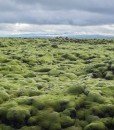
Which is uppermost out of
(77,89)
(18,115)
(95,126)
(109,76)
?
(77,89)

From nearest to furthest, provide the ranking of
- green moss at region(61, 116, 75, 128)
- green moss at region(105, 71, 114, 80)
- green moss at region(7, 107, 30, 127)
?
green moss at region(61, 116, 75, 128) < green moss at region(7, 107, 30, 127) < green moss at region(105, 71, 114, 80)

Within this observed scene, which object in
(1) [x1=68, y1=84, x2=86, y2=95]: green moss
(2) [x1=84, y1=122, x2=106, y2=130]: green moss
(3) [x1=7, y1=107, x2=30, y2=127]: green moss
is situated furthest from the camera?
(1) [x1=68, y1=84, x2=86, y2=95]: green moss

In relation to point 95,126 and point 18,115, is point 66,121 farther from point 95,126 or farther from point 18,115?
point 18,115

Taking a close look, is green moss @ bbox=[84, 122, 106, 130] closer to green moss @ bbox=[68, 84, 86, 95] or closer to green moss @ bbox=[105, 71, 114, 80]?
green moss @ bbox=[68, 84, 86, 95]

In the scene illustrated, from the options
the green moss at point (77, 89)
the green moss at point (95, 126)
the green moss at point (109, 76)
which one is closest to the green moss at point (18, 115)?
the green moss at point (95, 126)

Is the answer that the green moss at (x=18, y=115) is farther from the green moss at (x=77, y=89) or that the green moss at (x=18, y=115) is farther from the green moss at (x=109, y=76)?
the green moss at (x=109, y=76)

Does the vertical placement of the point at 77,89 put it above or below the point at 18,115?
above

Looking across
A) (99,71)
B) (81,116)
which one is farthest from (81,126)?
(99,71)

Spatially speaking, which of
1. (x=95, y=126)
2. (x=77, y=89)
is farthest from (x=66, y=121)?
(x=77, y=89)

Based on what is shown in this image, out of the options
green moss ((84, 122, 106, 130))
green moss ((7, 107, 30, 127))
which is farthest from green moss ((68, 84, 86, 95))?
green moss ((84, 122, 106, 130))

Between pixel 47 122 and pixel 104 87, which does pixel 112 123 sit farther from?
pixel 104 87

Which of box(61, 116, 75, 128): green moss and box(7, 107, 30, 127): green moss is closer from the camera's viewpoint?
box(61, 116, 75, 128): green moss
